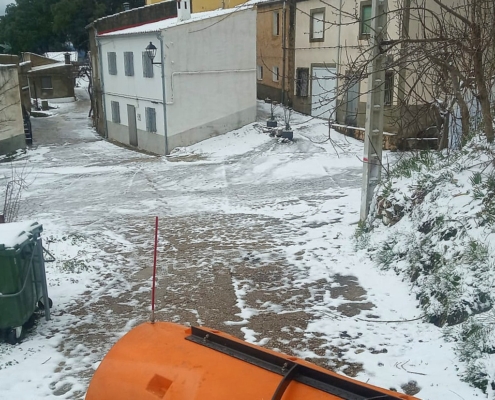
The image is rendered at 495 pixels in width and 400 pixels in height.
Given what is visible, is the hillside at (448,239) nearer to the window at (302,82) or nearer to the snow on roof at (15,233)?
the snow on roof at (15,233)

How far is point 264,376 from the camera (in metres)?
3.06

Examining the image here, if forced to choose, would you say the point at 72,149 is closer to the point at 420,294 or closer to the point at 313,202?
the point at 313,202

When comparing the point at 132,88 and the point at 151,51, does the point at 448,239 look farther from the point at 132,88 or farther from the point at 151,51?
the point at 132,88

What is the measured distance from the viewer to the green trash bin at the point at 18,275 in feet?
19.5

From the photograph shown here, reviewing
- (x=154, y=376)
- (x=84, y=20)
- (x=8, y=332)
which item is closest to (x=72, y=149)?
(x=8, y=332)

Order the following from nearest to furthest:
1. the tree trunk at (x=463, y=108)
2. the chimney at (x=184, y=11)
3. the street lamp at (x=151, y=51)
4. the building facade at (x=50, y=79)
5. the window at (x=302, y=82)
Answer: the tree trunk at (x=463, y=108) < the street lamp at (x=151, y=51) < the chimney at (x=184, y=11) < the window at (x=302, y=82) < the building facade at (x=50, y=79)

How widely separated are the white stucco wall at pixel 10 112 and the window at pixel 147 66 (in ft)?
21.4

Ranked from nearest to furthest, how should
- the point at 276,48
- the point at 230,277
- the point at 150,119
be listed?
the point at 230,277 → the point at 150,119 → the point at 276,48

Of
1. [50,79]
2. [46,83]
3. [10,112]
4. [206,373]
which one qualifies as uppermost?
[50,79]

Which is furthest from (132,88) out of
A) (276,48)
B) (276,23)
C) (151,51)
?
(276,23)

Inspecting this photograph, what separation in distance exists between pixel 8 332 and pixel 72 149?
2194 centimetres

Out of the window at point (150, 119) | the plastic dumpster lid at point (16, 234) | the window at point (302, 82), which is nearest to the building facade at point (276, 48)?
the window at point (302, 82)

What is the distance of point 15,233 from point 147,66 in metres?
18.4

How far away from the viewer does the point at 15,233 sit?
20.4ft
